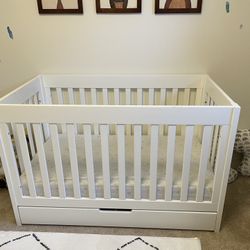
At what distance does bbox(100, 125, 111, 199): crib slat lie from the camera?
1242 millimetres

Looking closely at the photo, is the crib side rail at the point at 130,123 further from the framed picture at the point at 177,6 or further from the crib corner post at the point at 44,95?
the framed picture at the point at 177,6

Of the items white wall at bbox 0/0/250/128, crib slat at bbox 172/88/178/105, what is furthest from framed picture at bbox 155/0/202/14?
crib slat at bbox 172/88/178/105

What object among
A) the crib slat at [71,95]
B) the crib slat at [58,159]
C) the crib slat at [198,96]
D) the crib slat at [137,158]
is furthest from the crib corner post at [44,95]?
the crib slat at [198,96]

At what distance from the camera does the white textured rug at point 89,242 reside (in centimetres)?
138

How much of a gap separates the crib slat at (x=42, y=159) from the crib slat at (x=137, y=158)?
0.48 meters

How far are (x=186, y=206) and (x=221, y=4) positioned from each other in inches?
50.7

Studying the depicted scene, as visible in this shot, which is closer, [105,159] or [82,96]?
[105,159]

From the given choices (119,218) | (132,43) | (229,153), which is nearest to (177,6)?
(132,43)

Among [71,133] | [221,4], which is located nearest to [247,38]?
[221,4]

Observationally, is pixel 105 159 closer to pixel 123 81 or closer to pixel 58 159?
pixel 58 159

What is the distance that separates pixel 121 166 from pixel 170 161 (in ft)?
0.84

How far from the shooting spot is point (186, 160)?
128cm

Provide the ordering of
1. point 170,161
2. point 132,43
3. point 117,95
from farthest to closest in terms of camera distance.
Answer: point 117,95 → point 132,43 → point 170,161

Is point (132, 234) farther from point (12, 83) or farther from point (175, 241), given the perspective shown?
point (12, 83)
